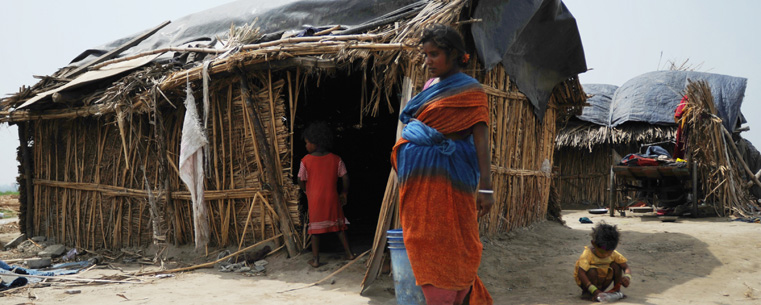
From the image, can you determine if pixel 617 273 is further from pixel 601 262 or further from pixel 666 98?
pixel 666 98

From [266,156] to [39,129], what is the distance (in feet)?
13.3

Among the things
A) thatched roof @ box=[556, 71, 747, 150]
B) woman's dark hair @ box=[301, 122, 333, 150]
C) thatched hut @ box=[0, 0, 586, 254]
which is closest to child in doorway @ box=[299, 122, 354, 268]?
woman's dark hair @ box=[301, 122, 333, 150]

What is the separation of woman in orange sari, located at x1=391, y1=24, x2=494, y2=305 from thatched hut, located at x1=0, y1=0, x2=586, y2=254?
1572mm

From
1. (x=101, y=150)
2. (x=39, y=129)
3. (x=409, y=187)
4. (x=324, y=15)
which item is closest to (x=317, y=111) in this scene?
(x=324, y=15)

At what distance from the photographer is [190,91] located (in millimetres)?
5410

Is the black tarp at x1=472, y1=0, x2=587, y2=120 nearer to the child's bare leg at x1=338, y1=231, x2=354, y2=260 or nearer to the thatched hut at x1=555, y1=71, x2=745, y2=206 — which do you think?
the child's bare leg at x1=338, y1=231, x2=354, y2=260

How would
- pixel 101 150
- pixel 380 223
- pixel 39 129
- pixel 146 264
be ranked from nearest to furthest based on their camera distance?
pixel 380 223 < pixel 146 264 < pixel 101 150 < pixel 39 129

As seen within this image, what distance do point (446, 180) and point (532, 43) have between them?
361cm

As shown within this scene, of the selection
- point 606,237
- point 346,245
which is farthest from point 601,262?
point 346,245

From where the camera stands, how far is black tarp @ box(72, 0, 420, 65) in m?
5.74

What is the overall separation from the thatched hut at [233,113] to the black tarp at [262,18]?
0.07ft

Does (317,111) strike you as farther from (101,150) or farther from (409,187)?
(409,187)

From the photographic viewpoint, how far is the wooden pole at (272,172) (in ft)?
17.4

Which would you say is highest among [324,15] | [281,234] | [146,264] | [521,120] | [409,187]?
[324,15]
